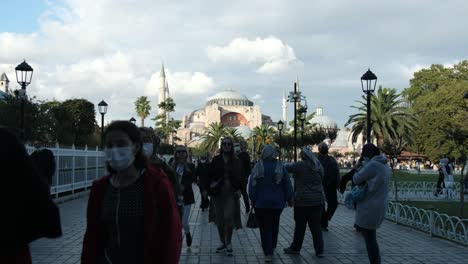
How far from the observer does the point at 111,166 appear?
3293 millimetres

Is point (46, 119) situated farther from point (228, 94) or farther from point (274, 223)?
point (228, 94)

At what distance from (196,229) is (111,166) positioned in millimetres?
8400

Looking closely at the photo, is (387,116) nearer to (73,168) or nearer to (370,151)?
(73,168)

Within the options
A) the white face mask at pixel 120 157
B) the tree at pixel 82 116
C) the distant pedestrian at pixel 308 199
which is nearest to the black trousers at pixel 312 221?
the distant pedestrian at pixel 308 199

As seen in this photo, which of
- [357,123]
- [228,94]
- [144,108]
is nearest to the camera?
[357,123]

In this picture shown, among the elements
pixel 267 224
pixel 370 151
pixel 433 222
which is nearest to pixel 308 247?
pixel 267 224

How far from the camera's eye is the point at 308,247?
9.08m

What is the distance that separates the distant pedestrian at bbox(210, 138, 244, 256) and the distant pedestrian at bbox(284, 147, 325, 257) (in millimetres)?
857

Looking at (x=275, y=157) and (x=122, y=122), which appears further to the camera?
(x=275, y=157)

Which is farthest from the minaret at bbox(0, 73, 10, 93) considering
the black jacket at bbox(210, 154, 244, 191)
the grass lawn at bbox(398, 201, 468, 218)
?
the black jacket at bbox(210, 154, 244, 191)

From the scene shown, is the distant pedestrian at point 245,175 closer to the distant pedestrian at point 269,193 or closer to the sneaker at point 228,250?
the distant pedestrian at point 269,193

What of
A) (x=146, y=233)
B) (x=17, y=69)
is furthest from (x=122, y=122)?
(x=17, y=69)

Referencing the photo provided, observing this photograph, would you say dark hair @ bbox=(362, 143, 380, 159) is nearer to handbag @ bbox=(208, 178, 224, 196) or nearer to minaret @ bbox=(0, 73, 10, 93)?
handbag @ bbox=(208, 178, 224, 196)

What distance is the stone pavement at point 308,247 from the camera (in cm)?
795
